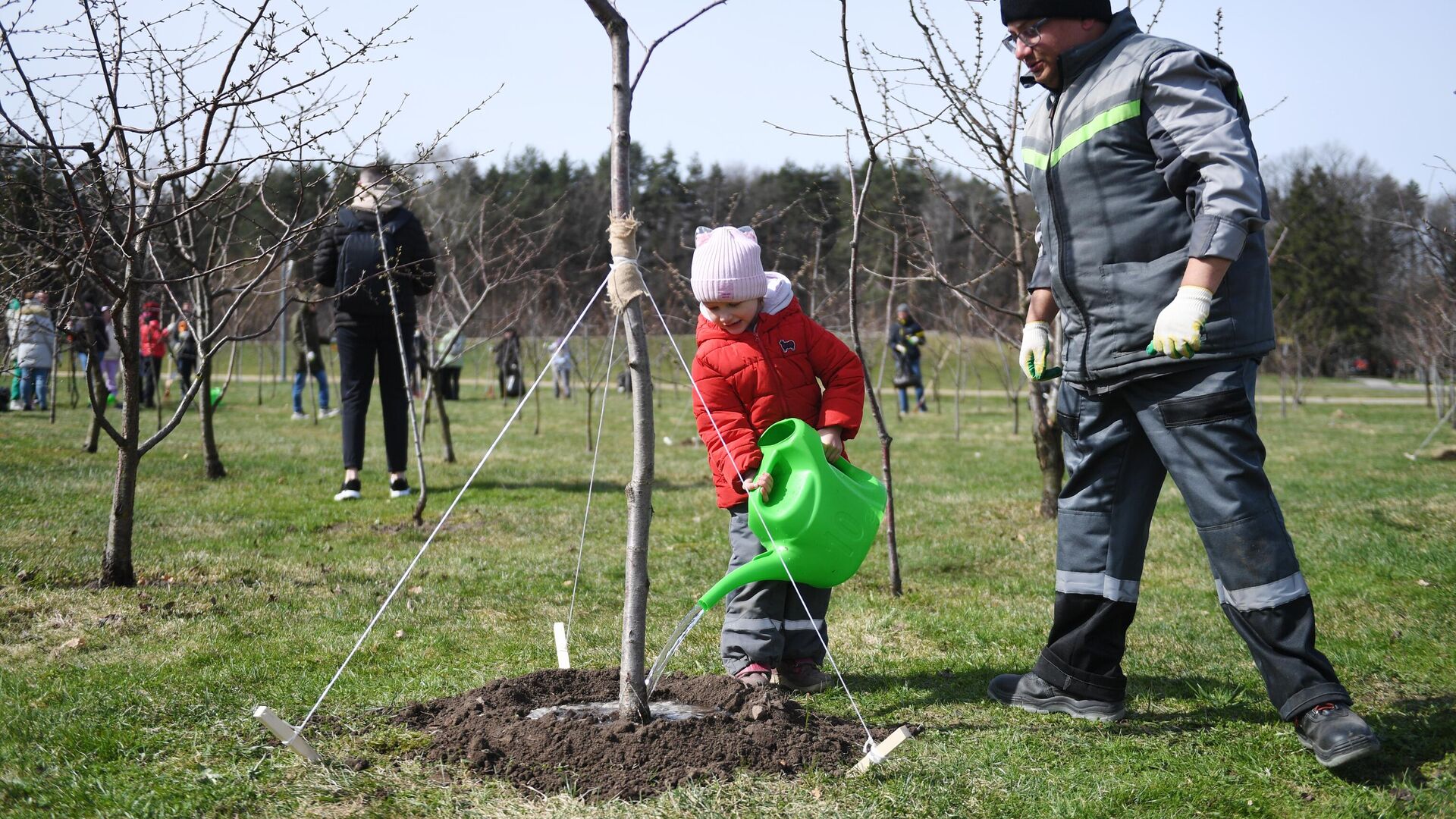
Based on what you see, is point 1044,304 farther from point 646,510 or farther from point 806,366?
point 646,510

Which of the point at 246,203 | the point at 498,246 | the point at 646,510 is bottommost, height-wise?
the point at 646,510

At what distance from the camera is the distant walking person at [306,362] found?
13.9m

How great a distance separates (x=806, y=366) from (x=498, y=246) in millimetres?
18427

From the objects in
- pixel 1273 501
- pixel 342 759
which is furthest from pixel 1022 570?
pixel 342 759

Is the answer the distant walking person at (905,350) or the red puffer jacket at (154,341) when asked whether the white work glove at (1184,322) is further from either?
the distant walking person at (905,350)

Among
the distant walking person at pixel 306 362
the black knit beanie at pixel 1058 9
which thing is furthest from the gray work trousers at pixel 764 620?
the distant walking person at pixel 306 362

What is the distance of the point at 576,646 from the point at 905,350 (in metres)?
14.3

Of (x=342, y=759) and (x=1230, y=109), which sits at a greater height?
(x=1230, y=109)

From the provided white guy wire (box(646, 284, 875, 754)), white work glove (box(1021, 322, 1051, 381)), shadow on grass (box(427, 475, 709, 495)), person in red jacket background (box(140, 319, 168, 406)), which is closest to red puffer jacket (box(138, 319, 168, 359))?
person in red jacket background (box(140, 319, 168, 406))

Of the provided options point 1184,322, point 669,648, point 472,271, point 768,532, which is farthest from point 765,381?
point 472,271

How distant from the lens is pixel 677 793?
2.54 meters

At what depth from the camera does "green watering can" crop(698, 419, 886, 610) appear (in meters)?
2.84

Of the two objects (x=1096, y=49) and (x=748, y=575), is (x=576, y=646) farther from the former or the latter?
(x=1096, y=49)

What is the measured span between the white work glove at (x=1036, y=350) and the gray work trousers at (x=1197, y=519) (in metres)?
0.15
